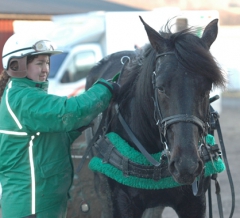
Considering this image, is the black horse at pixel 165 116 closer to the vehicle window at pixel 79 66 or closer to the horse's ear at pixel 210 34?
the horse's ear at pixel 210 34

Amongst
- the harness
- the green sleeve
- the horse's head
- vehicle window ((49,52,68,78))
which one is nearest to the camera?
the horse's head

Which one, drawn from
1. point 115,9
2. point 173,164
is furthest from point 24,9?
point 173,164

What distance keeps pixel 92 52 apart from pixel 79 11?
18.7ft

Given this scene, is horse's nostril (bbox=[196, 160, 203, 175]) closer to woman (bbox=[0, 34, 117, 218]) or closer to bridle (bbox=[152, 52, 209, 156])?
bridle (bbox=[152, 52, 209, 156])

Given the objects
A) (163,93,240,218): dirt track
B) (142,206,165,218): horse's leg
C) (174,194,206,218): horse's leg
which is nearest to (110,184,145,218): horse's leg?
(174,194,206,218): horse's leg

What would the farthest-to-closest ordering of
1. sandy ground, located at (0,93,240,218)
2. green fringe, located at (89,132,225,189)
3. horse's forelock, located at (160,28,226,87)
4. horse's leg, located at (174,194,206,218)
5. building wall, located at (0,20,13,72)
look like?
building wall, located at (0,20,13,72) < sandy ground, located at (0,93,240,218) < horse's leg, located at (174,194,206,218) < green fringe, located at (89,132,225,189) < horse's forelock, located at (160,28,226,87)

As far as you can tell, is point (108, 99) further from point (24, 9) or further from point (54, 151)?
point (24, 9)

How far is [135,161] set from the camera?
315cm

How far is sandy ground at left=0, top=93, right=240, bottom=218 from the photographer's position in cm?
563

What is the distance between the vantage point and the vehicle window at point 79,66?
1154cm

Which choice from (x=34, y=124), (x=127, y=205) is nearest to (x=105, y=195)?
(x=127, y=205)

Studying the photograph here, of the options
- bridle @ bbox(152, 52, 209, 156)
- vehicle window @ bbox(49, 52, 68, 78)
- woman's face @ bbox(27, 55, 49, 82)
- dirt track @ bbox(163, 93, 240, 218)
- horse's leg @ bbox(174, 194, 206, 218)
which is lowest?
dirt track @ bbox(163, 93, 240, 218)

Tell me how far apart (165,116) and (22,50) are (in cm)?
96

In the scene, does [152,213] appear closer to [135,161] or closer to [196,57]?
[135,161]
